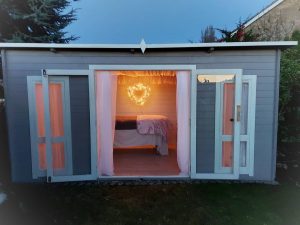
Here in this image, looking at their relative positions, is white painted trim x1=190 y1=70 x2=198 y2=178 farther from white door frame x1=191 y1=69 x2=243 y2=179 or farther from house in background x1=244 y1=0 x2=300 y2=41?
house in background x1=244 y1=0 x2=300 y2=41

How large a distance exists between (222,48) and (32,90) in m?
3.85

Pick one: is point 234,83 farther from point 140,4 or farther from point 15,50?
point 140,4

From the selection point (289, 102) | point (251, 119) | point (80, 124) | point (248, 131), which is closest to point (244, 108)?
point (251, 119)

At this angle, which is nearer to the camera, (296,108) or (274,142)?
(274,142)

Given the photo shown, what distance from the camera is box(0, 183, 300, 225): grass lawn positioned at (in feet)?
11.9

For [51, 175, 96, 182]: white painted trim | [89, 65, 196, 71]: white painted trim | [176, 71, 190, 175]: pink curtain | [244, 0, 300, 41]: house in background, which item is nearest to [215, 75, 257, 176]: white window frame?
[176, 71, 190, 175]: pink curtain

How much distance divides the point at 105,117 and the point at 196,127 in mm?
1887

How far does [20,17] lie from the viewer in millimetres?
9031

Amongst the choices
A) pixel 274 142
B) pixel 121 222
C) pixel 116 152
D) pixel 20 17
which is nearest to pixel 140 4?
pixel 20 17

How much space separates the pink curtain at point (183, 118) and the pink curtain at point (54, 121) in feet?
7.96

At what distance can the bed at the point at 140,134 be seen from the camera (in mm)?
6789

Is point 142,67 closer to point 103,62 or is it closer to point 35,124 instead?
point 103,62

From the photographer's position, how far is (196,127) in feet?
16.3

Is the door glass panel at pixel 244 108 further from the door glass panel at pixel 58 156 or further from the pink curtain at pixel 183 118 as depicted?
the door glass panel at pixel 58 156
